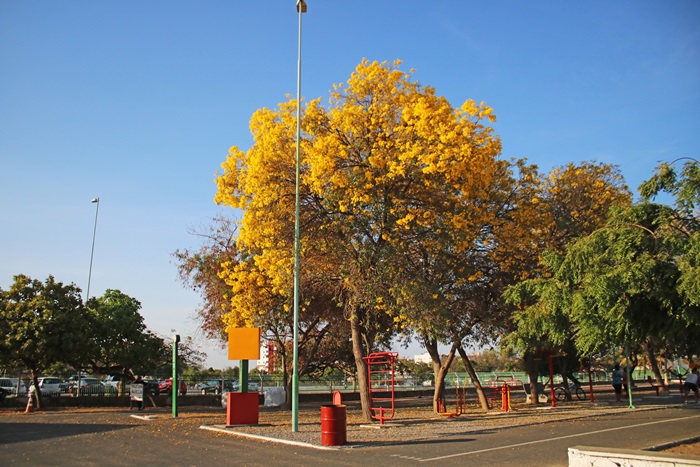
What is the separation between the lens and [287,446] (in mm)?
13398

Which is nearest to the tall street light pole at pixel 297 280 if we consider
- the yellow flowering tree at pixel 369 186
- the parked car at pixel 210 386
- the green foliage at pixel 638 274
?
the yellow flowering tree at pixel 369 186

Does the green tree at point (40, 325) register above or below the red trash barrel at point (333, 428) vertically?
above

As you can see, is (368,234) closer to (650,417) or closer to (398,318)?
(398,318)

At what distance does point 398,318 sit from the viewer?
19.2m

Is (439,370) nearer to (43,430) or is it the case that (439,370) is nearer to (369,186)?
(369,186)

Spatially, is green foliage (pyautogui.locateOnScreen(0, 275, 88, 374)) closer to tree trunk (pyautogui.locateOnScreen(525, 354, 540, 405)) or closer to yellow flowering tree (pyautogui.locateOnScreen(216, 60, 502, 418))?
yellow flowering tree (pyautogui.locateOnScreen(216, 60, 502, 418))

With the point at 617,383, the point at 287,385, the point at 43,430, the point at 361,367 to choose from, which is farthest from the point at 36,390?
the point at 617,383

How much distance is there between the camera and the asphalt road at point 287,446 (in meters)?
11.2

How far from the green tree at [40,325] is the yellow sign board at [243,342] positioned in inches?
385

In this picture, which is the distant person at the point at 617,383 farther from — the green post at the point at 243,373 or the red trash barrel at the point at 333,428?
the red trash barrel at the point at 333,428

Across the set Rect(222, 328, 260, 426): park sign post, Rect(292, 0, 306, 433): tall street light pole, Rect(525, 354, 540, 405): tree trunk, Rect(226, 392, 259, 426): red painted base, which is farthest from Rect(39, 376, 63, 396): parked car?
Rect(525, 354, 540, 405): tree trunk

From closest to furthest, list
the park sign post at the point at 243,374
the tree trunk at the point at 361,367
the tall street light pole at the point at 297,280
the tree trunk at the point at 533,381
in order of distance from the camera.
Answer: the tall street light pole at the point at 297,280 < the park sign post at the point at 243,374 < the tree trunk at the point at 361,367 < the tree trunk at the point at 533,381

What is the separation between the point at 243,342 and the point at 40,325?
10.8 metres

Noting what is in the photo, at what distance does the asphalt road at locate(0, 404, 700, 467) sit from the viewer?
36.8 ft
